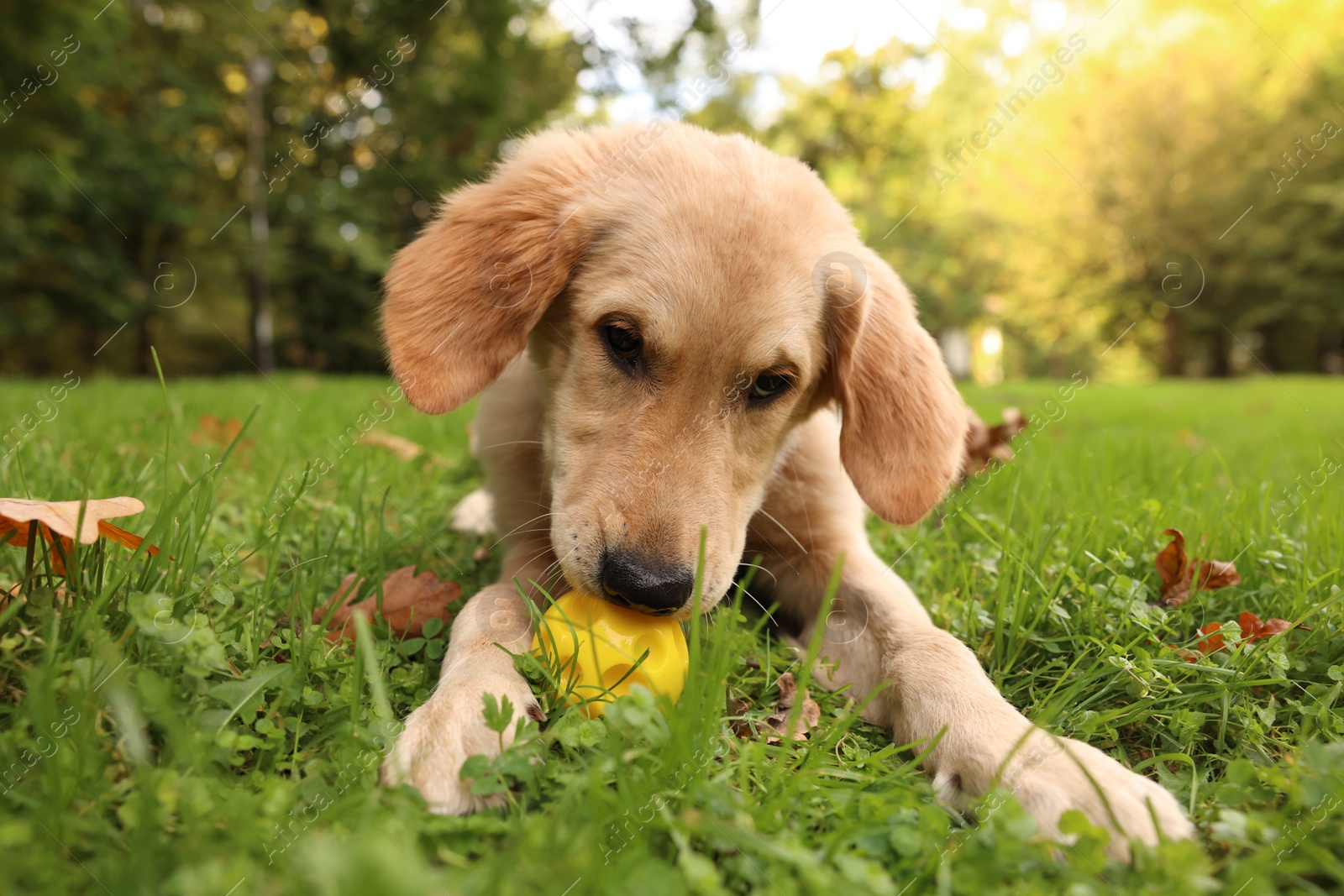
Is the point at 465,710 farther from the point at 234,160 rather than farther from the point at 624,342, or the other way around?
the point at 234,160

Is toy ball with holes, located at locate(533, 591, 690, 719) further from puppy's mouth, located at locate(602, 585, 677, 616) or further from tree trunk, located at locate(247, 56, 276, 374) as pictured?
tree trunk, located at locate(247, 56, 276, 374)

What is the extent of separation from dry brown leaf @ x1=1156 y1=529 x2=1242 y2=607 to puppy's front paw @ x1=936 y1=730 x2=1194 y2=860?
0.98 meters

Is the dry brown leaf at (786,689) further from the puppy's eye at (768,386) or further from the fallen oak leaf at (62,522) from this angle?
the fallen oak leaf at (62,522)

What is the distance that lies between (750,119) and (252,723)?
78.5ft

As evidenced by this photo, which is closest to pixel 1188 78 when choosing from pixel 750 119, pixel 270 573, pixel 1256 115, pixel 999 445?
pixel 1256 115

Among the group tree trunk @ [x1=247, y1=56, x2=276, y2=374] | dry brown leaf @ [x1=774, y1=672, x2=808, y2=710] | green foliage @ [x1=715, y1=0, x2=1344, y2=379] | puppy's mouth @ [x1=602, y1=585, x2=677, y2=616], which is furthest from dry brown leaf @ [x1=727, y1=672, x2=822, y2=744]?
green foliage @ [x1=715, y1=0, x2=1344, y2=379]

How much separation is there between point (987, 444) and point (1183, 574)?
2.60 meters

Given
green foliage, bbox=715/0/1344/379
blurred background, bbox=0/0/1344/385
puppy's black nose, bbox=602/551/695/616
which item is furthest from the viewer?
green foliage, bbox=715/0/1344/379

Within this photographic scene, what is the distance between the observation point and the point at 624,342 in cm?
227

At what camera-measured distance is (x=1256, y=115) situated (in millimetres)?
25281

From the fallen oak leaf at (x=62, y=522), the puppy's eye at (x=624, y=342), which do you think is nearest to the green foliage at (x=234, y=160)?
the puppy's eye at (x=624, y=342)

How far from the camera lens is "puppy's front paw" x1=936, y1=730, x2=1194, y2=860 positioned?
1.35 metres

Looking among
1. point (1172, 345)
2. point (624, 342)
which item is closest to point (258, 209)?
point (624, 342)

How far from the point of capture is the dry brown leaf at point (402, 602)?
2.00m
